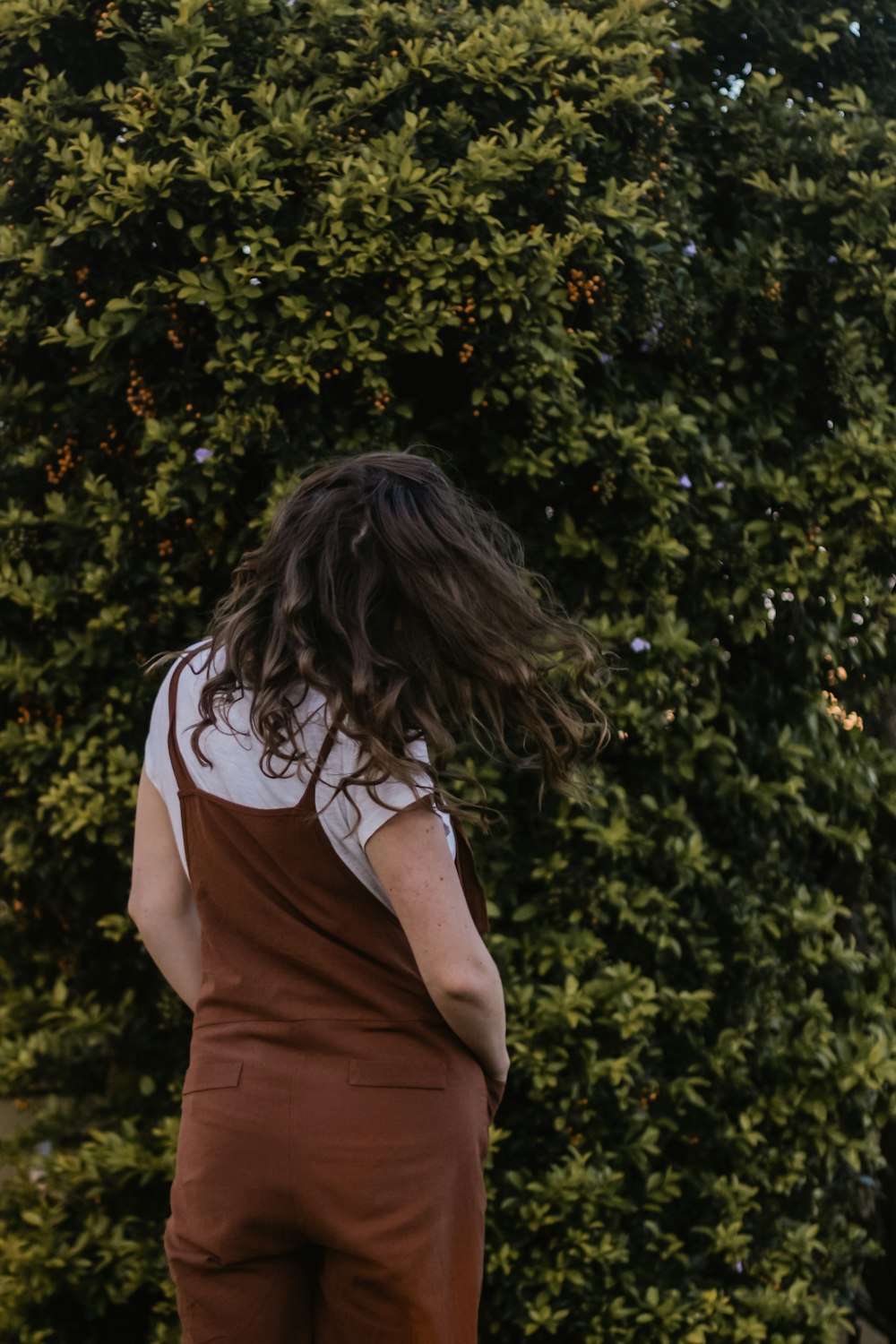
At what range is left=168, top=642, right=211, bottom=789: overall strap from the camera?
206 cm

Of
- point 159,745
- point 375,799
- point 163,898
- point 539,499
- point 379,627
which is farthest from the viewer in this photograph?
point 539,499

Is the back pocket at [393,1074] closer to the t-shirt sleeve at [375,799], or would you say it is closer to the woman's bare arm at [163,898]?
the t-shirt sleeve at [375,799]

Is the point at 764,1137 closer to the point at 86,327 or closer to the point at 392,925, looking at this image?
the point at 392,925

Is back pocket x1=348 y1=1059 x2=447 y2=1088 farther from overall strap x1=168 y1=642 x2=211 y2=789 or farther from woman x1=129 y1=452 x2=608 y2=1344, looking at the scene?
overall strap x1=168 y1=642 x2=211 y2=789

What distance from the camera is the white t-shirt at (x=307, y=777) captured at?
75.6 inches

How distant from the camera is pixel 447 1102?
1.97 meters

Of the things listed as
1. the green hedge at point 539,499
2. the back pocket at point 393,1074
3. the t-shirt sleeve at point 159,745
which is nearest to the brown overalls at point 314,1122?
the back pocket at point 393,1074

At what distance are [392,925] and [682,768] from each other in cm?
172

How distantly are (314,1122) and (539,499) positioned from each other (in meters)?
2.02

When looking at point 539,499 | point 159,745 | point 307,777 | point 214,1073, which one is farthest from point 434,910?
point 539,499

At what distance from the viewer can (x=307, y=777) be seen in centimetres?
195

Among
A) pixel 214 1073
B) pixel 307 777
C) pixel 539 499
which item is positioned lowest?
pixel 214 1073

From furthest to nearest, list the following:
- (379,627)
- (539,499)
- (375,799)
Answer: (539,499), (379,627), (375,799)

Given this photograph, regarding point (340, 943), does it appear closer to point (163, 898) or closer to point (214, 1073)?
point (214, 1073)
